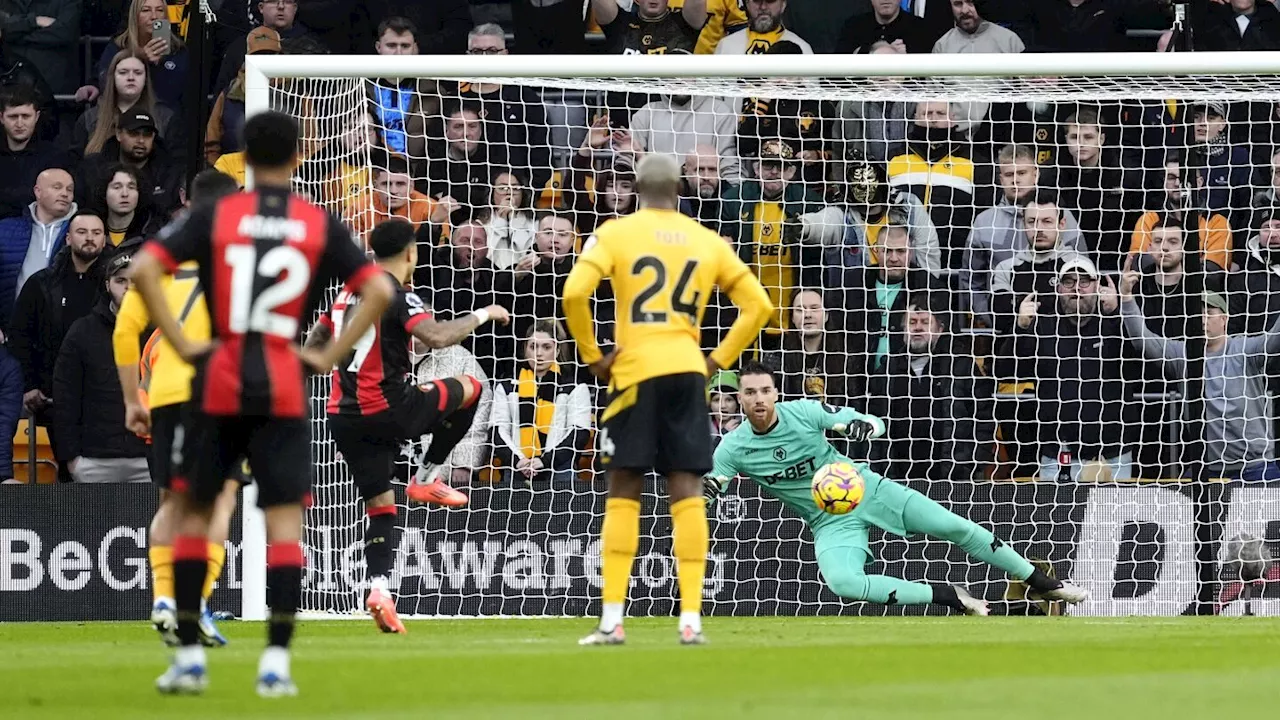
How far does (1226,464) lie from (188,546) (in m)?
9.28

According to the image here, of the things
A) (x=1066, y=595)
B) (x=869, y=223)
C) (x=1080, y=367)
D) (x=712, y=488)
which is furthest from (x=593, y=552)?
(x=1080, y=367)

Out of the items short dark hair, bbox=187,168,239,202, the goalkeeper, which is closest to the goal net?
→ the goalkeeper

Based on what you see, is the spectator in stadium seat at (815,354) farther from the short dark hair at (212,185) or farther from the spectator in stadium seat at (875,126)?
the short dark hair at (212,185)

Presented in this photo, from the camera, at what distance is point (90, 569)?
42.3 ft

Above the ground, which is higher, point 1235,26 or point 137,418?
point 1235,26

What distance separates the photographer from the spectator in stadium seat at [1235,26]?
14.7 meters

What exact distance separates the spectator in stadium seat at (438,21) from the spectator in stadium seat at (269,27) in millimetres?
761

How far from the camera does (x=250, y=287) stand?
20.2 feet

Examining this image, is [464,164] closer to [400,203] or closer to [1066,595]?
[400,203]

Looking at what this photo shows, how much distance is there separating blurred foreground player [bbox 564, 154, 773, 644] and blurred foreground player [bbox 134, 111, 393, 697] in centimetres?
219

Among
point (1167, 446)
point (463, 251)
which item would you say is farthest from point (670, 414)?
point (1167, 446)

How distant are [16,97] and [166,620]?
7.20 meters

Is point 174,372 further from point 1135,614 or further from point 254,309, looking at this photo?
point 1135,614

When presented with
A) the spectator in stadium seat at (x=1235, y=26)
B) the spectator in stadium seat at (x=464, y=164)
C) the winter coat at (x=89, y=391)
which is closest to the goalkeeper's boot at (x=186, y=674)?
the winter coat at (x=89, y=391)
